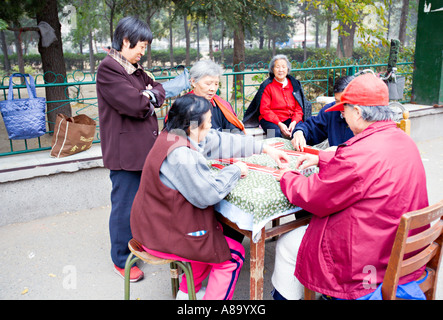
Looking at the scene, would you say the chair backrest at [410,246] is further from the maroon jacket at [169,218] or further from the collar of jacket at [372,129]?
the maroon jacket at [169,218]

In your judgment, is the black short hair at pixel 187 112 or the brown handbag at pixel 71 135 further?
the brown handbag at pixel 71 135

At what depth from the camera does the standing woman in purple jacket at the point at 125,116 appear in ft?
8.79

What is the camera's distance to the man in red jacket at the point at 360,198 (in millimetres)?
1773

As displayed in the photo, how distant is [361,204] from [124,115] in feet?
5.78

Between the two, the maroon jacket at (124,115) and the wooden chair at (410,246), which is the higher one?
the maroon jacket at (124,115)

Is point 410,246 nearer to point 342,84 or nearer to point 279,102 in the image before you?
point 342,84

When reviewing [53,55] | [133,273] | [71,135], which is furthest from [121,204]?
[53,55]

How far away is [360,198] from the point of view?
5.85 ft

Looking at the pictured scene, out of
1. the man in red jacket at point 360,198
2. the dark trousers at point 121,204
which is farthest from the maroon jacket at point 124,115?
the man in red jacket at point 360,198

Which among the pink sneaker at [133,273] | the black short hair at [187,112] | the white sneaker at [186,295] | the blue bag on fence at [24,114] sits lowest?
the pink sneaker at [133,273]

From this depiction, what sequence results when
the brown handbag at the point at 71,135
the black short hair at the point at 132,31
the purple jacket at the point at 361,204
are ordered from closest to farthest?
the purple jacket at the point at 361,204, the black short hair at the point at 132,31, the brown handbag at the point at 71,135

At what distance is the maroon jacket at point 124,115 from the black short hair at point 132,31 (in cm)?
17

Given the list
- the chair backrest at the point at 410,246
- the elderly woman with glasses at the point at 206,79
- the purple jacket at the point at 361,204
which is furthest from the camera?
the elderly woman with glasses at the point at 206,79

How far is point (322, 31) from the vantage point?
63.5 metres
